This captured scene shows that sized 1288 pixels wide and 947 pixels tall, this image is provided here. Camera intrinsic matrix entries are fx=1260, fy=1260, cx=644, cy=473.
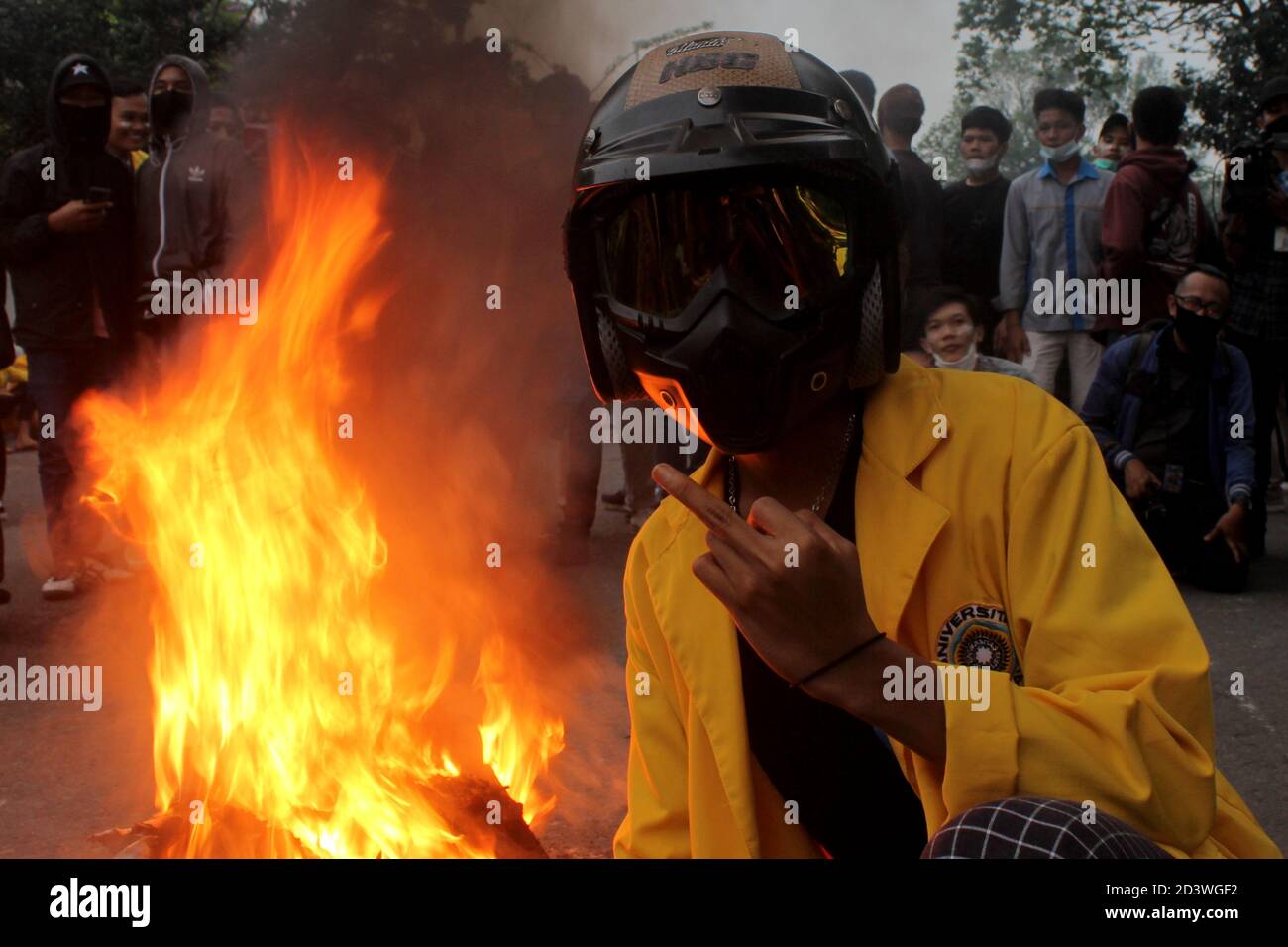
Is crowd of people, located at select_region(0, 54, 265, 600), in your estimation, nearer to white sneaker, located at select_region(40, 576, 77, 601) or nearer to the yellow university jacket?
white sneaker, located at select_region(40, 576, 77, 601)

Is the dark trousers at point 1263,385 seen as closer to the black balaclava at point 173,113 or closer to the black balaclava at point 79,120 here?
the black balaclava at point 173,113

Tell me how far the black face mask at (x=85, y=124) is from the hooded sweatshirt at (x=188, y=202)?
0.28m

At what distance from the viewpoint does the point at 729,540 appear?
1.61 metres

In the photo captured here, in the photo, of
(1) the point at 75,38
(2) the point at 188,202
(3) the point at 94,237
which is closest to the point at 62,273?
(3) the point at 94,237

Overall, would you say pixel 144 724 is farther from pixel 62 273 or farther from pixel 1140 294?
pixel 1140 294

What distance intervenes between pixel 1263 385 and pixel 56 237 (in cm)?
629

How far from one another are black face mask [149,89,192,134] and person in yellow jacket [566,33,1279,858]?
5.00 meters

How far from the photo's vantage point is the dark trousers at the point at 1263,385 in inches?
263

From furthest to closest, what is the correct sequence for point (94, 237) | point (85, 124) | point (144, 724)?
point (94, 237) → point (85, 124) → point (144, 724)

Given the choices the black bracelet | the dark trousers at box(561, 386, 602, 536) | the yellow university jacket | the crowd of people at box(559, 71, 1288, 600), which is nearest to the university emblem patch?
the yellow university jacket

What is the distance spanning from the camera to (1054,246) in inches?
275

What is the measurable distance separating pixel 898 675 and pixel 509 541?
16.2ft

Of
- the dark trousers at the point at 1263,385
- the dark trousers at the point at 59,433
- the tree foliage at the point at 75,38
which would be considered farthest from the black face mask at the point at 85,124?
the dark trousers at the point at 1263,385
